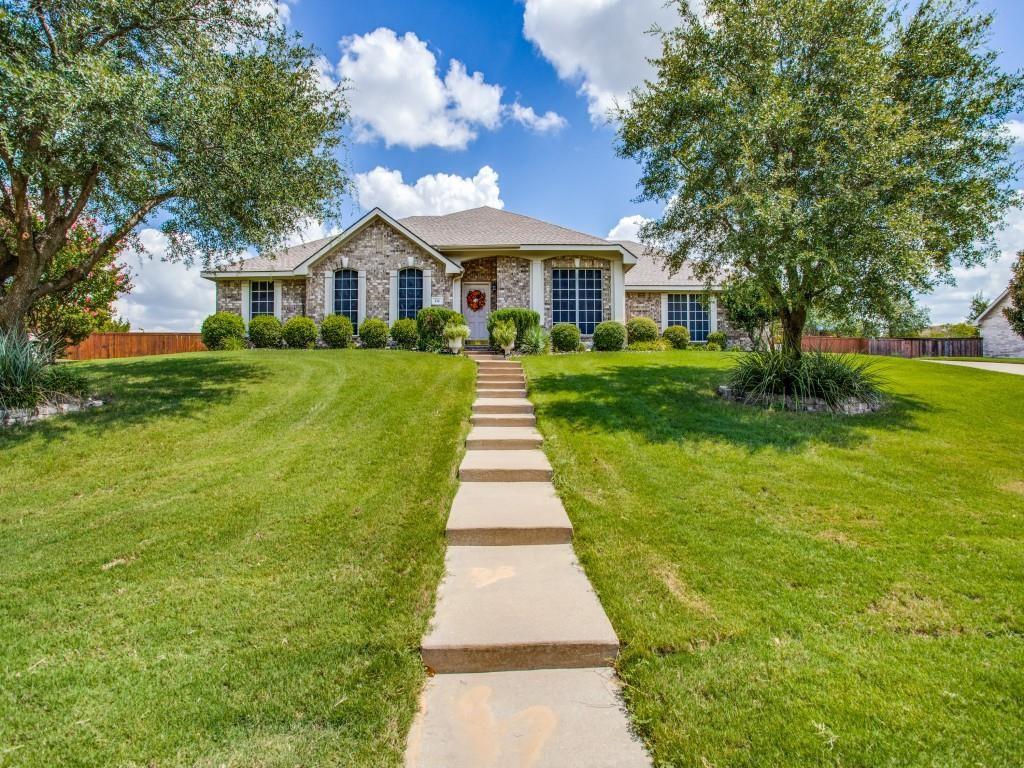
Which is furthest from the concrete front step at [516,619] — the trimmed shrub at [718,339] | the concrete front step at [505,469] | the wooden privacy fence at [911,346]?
the wooden privacy fence at [911,346]

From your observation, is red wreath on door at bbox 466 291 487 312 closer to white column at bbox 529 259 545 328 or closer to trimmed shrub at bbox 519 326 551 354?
white column at bbox 529 259 545 328

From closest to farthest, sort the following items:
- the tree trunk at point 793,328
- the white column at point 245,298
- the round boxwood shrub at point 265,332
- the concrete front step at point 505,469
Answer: the concrete front step at point 505,469 < the tree trunk at point 793,328 < the round boxwood shrub at point 265,332 < the white column at point 245,298

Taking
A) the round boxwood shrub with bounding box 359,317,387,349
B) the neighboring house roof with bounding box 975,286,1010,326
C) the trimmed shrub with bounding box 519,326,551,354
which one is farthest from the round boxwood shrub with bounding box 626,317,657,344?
the neighboring house roof with bounding box 975,286,1010,326

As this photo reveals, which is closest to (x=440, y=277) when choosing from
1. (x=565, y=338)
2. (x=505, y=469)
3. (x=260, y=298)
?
(x=565, y=338)

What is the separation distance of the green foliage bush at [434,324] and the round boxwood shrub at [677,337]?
8571mm

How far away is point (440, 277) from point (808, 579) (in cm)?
1535

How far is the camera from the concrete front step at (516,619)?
280cm

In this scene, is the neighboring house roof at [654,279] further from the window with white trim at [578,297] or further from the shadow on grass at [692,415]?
the shadow on grass at [692,415]

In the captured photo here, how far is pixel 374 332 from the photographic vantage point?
16.5 metres

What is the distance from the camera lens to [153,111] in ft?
21.5

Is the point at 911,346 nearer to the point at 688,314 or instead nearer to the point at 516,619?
the point at 688,314

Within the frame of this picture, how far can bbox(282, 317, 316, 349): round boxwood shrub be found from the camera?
16.9 meters

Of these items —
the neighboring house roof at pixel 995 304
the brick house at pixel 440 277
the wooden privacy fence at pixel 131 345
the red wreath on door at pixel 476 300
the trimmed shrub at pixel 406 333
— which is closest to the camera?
the trimmed shrub at pixel 406 333

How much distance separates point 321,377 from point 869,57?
10781 millimetres
